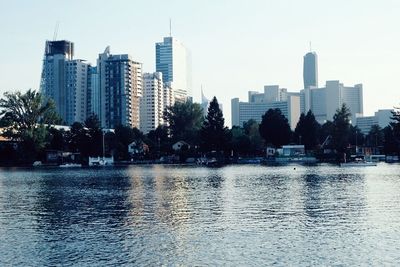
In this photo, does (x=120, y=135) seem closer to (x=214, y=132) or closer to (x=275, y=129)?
(x=214, y=132)

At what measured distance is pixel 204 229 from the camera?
3409 centimetres

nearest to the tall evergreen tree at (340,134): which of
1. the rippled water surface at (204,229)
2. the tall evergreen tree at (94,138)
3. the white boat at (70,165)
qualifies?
the tall evergreen tree at (94,138)

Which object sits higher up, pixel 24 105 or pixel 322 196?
pixel 24 105

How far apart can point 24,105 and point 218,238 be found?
13329 centimetres

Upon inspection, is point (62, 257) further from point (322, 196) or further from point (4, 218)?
point (322, 196)

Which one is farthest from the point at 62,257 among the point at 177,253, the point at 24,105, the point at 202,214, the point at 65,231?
the point at 24,105

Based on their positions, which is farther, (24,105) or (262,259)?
(24,105)

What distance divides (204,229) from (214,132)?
13898 centimetres

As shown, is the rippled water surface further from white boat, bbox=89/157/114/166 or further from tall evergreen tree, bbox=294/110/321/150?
tall evergreen tree, bbox=294/110/321/150

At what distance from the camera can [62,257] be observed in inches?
1048

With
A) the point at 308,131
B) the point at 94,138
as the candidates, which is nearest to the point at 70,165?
the point at 94,138

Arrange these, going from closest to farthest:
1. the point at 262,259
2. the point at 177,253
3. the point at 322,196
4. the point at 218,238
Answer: the point at 262,259, the point at 177,253, the point at 218,238, the point at 322,196

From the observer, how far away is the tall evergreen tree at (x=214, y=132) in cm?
17288

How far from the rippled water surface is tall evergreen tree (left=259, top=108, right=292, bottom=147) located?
12765 centimetres
